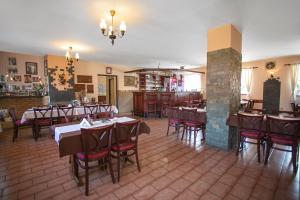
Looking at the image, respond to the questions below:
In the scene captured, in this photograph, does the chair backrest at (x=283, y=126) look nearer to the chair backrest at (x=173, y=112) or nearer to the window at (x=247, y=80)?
the chair backrest at (x=173, y=112)

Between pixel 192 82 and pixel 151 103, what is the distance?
13.8 feet

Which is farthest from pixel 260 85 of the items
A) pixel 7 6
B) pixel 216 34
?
pixel 7 6

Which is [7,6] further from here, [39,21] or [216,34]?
[216,34]

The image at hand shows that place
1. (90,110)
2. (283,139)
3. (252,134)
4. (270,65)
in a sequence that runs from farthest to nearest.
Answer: (270,65)
(90,110)
(252,134)
(283,139)

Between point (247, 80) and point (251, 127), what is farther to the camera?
point (247, 80)

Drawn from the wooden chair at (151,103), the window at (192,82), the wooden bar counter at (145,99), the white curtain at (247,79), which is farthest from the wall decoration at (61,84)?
the white curtain at (247,79)

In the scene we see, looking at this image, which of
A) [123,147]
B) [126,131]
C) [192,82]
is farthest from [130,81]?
[123,147]

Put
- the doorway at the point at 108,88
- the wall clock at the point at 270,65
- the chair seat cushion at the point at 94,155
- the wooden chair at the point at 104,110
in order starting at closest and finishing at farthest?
1. the chair seat cushion at the point at 94,155
2. the wooden chair at the point at 104,110
3. the wall clock at the point at 270,65
4. the doorway at the point at 108,88

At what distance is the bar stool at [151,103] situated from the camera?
7420mm

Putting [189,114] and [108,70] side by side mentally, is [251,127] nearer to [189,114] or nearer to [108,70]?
[189,114]

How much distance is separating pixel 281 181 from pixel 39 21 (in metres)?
5.09

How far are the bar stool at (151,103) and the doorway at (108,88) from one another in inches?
85.5

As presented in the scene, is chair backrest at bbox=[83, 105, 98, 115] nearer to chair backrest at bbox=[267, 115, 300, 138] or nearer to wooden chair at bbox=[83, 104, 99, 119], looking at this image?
wooden chair at bbox=[83, 104, 99, 119]

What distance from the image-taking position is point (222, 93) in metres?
3.51
